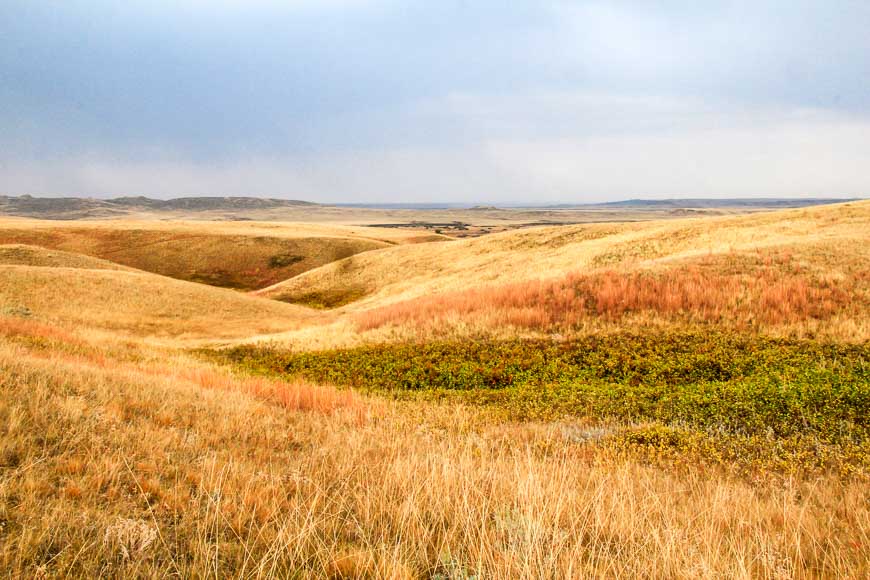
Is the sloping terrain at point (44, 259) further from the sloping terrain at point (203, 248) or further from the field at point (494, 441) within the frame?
the field at point (494, 441)

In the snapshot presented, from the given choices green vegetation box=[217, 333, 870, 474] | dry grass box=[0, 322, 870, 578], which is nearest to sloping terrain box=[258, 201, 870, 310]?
green vegetation box=[217, 333, 870, 474]

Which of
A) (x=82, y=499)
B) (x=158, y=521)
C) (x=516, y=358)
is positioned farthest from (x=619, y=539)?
(x=516, y=358)

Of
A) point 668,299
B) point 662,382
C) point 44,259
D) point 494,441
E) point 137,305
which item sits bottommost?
point 137,305

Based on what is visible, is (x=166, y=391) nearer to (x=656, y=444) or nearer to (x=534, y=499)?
(x=534, y=499)

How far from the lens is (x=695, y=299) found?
698 inches

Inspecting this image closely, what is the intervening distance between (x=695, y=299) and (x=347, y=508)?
690 inches

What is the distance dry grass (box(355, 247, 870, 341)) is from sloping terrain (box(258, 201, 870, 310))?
2.67 meters

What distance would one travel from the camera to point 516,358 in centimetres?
1462

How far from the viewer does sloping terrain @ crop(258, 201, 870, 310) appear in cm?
3060

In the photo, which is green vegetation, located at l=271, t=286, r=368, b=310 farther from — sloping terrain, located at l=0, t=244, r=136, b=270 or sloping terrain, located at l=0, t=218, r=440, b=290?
sloping terrain, located at l=0, t=218, r=440, b=290

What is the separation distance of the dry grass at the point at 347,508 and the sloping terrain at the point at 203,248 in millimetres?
72755

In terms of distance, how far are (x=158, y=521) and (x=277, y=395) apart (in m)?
5.67

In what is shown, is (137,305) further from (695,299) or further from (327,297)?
(695,299)

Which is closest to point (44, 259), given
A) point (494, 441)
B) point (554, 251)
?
point (554, 251)
